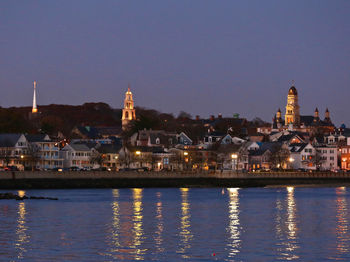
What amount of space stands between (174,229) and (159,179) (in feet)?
150

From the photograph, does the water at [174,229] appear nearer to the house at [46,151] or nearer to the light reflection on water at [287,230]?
the light reflection on water at [287,230]

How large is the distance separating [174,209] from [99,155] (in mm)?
56429

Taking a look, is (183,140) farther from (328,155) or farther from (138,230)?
(138,230)

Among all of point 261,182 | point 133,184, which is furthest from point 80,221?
point 261,182

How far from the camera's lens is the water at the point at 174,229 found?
37.0 meters

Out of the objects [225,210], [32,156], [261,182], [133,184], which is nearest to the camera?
[225,210]

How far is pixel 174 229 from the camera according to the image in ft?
150

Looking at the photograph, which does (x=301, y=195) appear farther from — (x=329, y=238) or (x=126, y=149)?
(x=126, y=149)

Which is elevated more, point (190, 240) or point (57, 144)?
point (57, 144)

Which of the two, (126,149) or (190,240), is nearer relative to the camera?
(190,240)

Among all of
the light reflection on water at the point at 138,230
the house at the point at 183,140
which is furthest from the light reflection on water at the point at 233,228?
the house at the point at 183,140

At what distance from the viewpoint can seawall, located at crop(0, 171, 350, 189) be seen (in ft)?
272

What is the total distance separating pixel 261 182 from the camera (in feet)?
316

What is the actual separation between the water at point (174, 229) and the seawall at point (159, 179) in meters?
13.7
